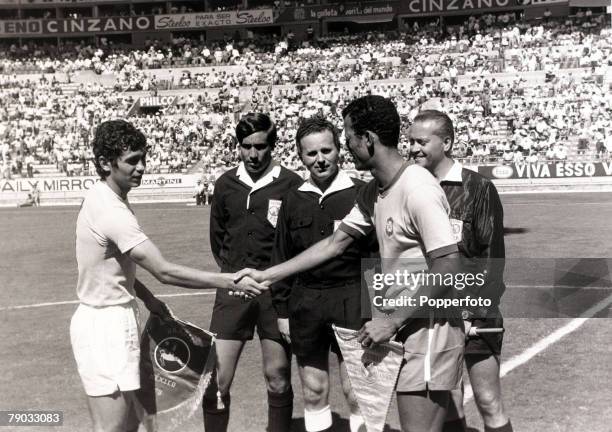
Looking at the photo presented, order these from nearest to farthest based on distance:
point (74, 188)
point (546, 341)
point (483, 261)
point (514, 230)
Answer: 1. point (483, 261)
2. point (546, 341)
3. point (514, 230)
4. point (74, 188)

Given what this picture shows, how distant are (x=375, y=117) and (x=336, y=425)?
121 inches

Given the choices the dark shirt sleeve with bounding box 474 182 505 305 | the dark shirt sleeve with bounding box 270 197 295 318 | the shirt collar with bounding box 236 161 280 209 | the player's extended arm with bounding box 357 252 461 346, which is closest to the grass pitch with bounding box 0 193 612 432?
the dark shirt sleeve with bounding box 270 197 295 318

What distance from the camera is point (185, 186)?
1439 inches

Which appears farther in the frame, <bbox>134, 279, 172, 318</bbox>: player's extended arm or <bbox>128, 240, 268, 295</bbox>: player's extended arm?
<bbox>134, 279, 172, 318</bbox>: player's extended arm

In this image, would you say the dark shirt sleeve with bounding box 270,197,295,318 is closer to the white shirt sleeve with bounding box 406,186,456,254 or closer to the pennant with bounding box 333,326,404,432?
the pennant with bounding box 333,326,404,432

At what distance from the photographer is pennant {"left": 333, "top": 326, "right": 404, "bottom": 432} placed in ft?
12.7

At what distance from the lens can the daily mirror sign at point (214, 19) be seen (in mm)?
57938

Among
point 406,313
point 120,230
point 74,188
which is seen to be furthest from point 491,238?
point 74,188

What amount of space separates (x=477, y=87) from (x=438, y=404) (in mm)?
38785

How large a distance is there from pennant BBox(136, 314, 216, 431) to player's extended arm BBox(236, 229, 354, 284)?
0.62 metres

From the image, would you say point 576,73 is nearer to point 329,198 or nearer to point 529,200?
point 529,200

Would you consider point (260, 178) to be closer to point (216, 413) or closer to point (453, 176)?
point (453, 176)

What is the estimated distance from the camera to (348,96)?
43656mm

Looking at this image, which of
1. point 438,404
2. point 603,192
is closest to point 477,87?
point 603,192
